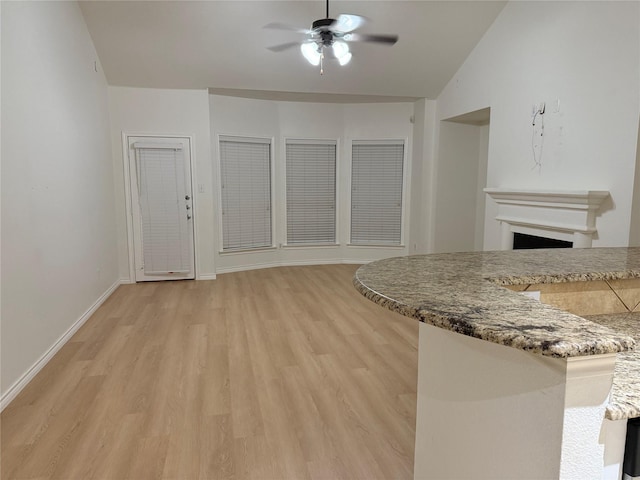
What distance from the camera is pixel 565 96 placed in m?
3.50

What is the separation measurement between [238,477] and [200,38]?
173 inches

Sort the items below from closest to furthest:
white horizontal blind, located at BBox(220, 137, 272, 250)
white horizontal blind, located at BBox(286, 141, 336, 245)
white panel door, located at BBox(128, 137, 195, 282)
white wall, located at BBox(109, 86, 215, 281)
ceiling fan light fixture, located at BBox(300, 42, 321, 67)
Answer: ceiling fan light fixture, located at BBox(300, 42, 321, 67), white wall, located at BBox(109, 86, 215, 281), white panel door, located at BBox(128, 137, 195, 282), white horizontal blind, located at BBox(220, 137, 272, 250), white horizontal blind, located at BBox(286, 141, 336, 245)

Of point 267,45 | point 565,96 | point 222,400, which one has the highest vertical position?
point 267,45

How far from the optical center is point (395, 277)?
48.4 inches

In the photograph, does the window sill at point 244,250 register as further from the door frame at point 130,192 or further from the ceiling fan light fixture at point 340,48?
the ceiling fan light fixture at point 340,48

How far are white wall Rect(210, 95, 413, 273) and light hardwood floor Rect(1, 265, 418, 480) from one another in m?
2.36

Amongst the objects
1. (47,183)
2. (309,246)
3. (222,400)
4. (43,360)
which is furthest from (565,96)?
(43,360)

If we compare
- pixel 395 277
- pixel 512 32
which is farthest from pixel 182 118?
pixel 395 277

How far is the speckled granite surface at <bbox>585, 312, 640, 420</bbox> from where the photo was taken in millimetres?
780

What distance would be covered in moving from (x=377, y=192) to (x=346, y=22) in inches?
148

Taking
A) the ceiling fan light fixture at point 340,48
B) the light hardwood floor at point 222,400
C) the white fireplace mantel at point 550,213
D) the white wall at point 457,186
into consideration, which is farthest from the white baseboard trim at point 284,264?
the ceiling fan light fixture at point 340,48

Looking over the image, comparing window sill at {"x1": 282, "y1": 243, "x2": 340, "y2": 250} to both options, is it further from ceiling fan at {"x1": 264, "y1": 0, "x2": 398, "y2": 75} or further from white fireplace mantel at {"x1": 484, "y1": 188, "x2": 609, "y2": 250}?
ceiling fan at {"x1": 264, "y1": 0, "x2": 398, "y2": 75}

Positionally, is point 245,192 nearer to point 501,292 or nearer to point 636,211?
point 636,211

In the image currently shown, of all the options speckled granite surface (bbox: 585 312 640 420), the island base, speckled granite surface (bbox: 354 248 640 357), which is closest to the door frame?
speckled granite surface (bbox: 354 248 640 357)
